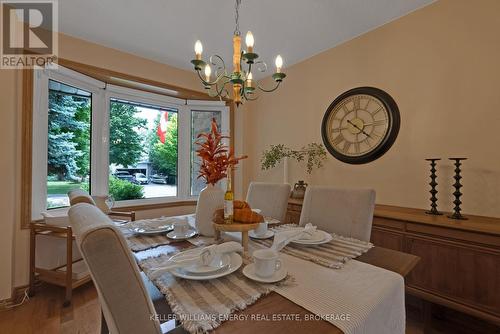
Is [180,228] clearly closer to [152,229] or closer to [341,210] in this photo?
[152,229]

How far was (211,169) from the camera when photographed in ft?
4.14

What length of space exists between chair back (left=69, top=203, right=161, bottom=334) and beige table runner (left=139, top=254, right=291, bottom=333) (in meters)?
0.10

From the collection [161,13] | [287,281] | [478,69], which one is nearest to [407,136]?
[478,69]

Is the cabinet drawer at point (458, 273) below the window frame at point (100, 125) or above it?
below

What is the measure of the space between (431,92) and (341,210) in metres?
1.34

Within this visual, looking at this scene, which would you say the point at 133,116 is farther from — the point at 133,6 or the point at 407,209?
the point at 407,209

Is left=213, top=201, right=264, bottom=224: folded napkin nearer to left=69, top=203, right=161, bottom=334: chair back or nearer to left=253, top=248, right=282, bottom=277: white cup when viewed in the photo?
left=253, top=248, right=282, bottom=277: white cup

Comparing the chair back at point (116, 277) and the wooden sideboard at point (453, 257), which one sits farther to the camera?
the wooden sideboard at point (453, 257)

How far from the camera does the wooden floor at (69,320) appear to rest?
1598 millimetres

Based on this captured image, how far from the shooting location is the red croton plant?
1228 mm

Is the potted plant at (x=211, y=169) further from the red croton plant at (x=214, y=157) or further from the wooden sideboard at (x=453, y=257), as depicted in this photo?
the wooden sideboard at (x=453, y=257)

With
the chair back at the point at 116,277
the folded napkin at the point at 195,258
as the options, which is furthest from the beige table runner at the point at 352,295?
the chair back at the point at 116,277

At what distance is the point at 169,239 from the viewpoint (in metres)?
1.30

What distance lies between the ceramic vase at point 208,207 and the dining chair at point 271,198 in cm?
72
